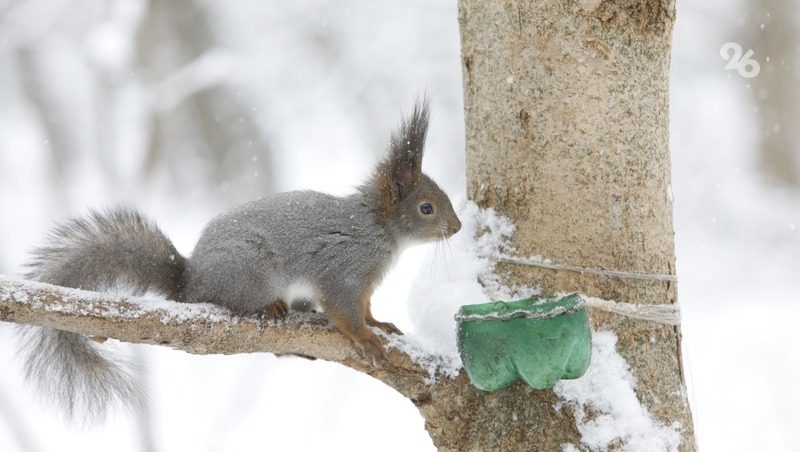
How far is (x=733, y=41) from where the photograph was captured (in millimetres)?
4895

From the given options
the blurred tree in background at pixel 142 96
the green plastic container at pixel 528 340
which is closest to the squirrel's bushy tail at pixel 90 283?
the green plastic container at pixel 528 340

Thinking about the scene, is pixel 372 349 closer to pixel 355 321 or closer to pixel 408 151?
pixel 355 321

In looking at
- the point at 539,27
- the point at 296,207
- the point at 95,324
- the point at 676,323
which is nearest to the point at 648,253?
the point at 676,323

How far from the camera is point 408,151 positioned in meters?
1.71

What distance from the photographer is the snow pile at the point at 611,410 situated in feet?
4.70

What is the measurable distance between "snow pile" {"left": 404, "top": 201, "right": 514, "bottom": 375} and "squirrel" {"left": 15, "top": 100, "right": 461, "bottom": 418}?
9 cm

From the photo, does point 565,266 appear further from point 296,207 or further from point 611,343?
point 296,207

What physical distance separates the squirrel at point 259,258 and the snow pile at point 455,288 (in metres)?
0.09

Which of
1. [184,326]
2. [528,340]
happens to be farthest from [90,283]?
[528,340]

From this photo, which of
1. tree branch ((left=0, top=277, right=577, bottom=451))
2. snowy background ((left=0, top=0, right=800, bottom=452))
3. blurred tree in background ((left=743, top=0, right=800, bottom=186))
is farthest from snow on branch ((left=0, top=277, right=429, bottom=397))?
blurred tree in background ((left=743, top=0, right=800, bottom=186))

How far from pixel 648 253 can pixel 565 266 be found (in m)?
0.14

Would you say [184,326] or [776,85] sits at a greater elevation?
[776,85]

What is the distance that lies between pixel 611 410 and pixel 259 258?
26.8 inches

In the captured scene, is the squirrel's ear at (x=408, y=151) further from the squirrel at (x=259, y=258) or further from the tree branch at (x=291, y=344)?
the tree branch at (x=291, y=344)
